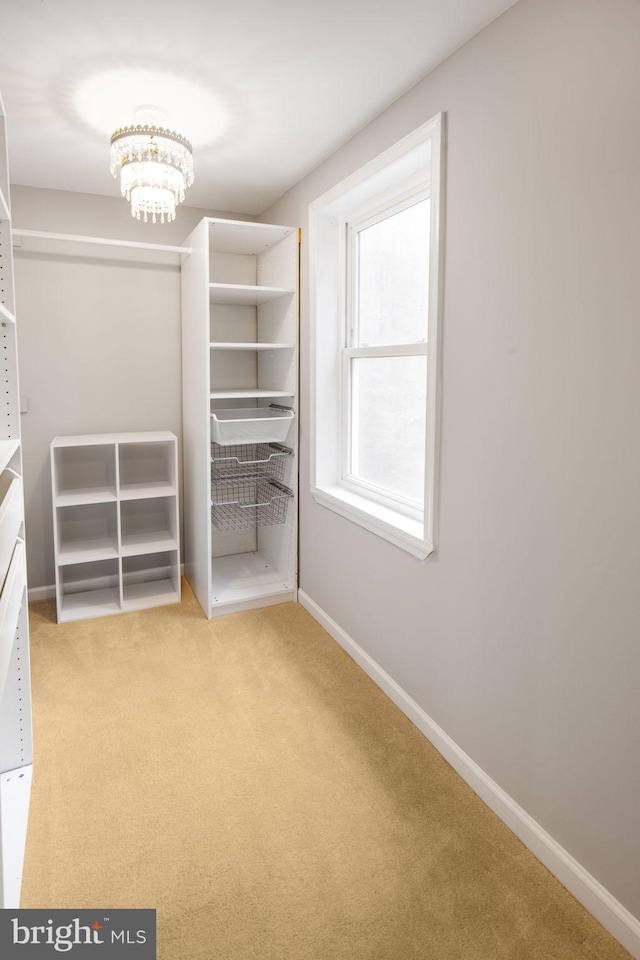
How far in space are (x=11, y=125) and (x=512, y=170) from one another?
A: 202cm

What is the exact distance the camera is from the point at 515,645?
69.2 inches

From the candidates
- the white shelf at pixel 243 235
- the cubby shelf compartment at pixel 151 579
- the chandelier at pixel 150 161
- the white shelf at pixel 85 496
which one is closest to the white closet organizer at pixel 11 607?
Result: the chandelier at pixel 150 161

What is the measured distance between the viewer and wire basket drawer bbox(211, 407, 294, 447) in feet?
10.2

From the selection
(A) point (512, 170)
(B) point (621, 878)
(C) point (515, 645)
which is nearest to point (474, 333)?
(A) point (512, 170)

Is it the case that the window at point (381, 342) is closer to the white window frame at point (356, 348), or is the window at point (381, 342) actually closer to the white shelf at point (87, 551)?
the white window frame at point (356, 348)

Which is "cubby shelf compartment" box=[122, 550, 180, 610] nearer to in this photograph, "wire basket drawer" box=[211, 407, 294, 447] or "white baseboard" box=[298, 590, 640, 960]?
"wire basket drawer" box=[211, 407, 294, 447]

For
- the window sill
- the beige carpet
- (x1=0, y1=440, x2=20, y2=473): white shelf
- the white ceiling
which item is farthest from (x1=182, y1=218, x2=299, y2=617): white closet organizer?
(x1=0, y1=440, x2=20, y2=473): white shelf

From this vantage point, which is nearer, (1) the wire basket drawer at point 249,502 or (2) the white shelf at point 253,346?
(2) the white shelf at point 253,346

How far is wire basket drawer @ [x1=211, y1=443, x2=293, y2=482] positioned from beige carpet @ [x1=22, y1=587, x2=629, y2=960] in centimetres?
120

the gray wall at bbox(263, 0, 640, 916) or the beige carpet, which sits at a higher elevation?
the gray wall at bbox(263, 0, 640, 916)

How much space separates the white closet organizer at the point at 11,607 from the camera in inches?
57.1

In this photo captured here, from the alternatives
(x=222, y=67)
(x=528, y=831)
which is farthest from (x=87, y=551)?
(x=528, y=831)

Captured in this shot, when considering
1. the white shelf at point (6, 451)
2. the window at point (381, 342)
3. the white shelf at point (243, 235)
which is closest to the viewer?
the white shelf at point (6, 451)

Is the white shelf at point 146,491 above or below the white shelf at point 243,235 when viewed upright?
below
